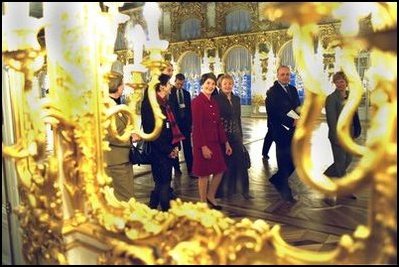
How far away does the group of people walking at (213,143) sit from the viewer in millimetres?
3268

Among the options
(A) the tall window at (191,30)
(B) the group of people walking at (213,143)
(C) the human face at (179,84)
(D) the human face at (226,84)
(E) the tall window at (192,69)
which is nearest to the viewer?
(B) the group of people walking at (213,143)

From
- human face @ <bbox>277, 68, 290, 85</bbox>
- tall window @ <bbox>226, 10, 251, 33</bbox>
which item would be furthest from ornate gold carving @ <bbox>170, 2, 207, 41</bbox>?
human face @ <bbox>277, 68, 290, 85</bbox>

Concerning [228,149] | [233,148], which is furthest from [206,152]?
[233,148]

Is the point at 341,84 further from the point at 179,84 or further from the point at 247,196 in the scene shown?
the point at 179,84

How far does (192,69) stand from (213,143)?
1330 cm

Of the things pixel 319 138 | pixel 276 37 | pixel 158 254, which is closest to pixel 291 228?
pixel 158 254

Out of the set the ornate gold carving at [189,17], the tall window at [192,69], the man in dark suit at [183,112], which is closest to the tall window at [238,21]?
the ornate gold carving at [189,17]

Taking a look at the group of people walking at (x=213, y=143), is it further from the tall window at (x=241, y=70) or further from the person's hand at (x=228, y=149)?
the tall window at (x=241, y=70)

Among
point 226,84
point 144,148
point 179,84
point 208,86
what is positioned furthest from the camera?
point 179,84

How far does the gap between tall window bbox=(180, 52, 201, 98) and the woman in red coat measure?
1290cm

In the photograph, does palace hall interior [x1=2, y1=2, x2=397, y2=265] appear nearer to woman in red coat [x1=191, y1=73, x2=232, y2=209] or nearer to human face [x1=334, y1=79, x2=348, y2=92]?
woman in red coat [x1=191, y1=73, x2=232, y2=209]

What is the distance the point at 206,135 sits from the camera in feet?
12.0

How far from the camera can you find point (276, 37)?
1503 cm

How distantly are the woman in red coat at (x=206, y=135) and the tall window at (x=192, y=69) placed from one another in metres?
12.9
